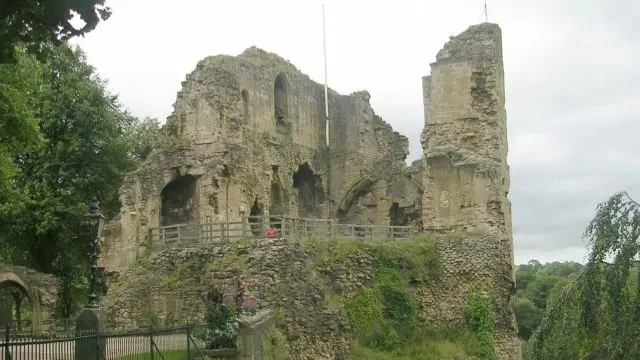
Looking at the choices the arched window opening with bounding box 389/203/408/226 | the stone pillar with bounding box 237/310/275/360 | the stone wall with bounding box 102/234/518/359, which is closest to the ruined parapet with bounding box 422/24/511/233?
the stone wall with bounding box 102/234/518/359

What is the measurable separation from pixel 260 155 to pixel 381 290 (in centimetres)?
953

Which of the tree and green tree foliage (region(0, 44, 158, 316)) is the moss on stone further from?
green tree foliage (region(0, 44, 158, 316))

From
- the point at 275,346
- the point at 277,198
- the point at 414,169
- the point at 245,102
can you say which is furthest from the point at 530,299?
the point at 275,346

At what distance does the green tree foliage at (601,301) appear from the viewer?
13.2 meters

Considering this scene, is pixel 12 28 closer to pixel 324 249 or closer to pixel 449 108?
pixel 324 249

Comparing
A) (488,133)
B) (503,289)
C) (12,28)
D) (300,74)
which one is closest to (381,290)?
(503,289)

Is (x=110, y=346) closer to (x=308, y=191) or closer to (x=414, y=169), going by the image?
(x=414, y=169)

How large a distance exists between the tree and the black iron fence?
137 inches

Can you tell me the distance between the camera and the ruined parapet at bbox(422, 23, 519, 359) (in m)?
30.4

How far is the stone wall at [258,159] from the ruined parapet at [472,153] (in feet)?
15.0

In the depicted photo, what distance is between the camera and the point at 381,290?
27125 mm

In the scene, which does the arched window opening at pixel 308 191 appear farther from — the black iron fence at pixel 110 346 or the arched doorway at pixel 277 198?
the black iron fence at pixel 110 346

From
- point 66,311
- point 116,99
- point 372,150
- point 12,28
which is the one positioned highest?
point 116,99

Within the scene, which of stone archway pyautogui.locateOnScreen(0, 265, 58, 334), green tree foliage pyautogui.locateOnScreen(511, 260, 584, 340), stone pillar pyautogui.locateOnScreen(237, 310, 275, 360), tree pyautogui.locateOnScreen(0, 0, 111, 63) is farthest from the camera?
green tree foliage pyautogui.locateOnScreen(511, 260, 584, 340)
